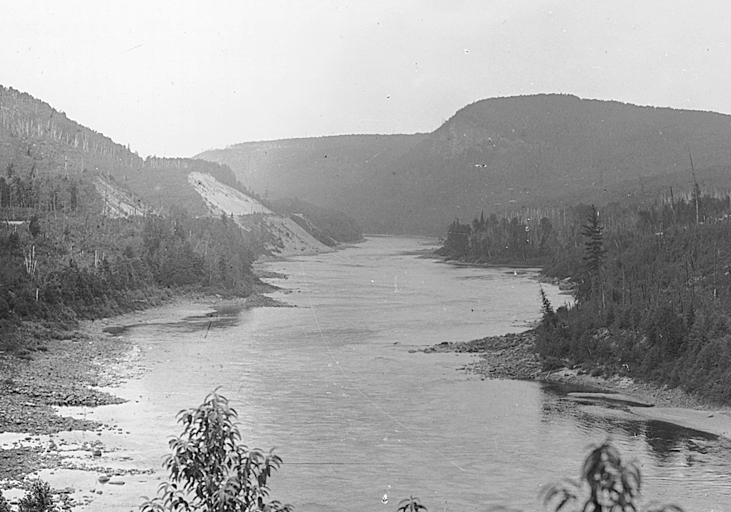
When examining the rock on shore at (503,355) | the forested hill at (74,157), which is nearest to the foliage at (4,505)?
the rock on shore at (503,355)

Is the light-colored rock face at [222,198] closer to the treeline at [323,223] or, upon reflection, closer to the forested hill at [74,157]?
the forested hill at [74,157]

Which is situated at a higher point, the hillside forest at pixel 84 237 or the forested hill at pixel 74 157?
the forested hill at pixel 74 157

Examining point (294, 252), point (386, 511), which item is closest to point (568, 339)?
point (386, 511)

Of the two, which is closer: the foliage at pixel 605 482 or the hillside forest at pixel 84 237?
the foliage at pixel 605 482

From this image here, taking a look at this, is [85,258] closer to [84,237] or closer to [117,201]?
[84,237]

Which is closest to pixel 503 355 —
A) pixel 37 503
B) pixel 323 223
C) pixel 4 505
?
pixel 37 503
